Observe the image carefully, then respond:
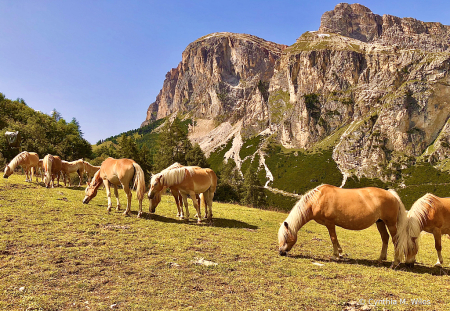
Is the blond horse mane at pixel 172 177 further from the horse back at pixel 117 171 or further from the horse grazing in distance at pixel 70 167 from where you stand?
the horse grazing in distance at pixel 70 167

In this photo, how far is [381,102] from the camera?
186 m

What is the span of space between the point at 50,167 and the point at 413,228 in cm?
2250

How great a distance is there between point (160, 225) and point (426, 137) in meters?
211

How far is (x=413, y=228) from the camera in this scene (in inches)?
338

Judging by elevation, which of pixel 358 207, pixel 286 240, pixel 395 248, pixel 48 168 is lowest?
pixel 286 240

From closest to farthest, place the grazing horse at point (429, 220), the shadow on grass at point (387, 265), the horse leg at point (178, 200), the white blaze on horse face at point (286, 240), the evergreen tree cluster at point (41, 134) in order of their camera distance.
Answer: the shadow on grass at point (387, 265), the grazing horse at point (429, 220), the white blaze on horse face at point (286, 240), the horse leg at point (178, 200), the evergreen tree cluster at point (41, 134)

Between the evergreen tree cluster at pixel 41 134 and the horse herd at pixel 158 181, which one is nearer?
the horse herd at pixel 158 181


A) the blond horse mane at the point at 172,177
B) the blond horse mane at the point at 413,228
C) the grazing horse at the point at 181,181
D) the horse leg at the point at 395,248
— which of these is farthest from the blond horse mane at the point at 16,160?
the blond horse mane at the point at 413,228

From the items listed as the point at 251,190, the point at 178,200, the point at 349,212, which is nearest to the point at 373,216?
the point at 349,212

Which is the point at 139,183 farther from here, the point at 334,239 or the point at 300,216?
the point at 334,239

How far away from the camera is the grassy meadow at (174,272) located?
514 centimetres

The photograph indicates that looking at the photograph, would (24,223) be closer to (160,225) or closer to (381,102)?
(160,225)

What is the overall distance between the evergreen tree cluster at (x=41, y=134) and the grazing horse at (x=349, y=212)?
4587cm

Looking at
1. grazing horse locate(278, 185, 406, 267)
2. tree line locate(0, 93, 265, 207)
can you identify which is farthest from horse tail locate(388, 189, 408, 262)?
tree line locate(0, 93, 265, 207)
